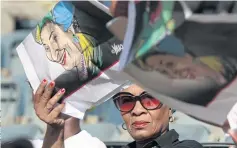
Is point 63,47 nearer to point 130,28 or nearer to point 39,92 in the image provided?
point 39,92

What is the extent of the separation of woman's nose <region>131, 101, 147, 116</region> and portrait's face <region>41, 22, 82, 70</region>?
9.6 inches

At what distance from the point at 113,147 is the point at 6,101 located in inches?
48.2

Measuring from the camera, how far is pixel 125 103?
2.28 metres

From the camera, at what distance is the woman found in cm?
217

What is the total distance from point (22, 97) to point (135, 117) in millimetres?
2571

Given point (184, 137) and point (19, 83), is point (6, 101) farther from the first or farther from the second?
point (184, 137)

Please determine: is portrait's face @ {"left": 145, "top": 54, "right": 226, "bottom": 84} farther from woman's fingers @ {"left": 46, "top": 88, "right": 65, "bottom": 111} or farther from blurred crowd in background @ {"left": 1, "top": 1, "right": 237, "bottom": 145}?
blurred crowd in background @ {"left": 1, "top": 1, "right": 237, "bottom": 145}

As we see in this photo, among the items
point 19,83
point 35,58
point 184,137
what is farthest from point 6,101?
point 35,58

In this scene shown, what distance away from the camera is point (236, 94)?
1703mm

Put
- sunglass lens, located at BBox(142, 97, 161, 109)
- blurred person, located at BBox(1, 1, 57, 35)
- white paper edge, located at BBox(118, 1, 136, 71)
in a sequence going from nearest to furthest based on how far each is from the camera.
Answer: white paper edge, located at BBox(118, 1, 136, 71) → sunglass lens, located at BBox(142, 97, 161, 109) → blurred person, located at BBox(1, 1, 57, 35)

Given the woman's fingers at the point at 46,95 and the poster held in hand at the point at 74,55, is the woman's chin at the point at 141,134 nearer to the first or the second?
the poster held in hand at the point at 74,55

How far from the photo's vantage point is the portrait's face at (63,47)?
2.15 m

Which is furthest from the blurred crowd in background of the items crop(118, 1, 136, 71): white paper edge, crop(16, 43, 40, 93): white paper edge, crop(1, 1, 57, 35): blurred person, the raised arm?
crop(118, 1, 136, 71): white paper edge

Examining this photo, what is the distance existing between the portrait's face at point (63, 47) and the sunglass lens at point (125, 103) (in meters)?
0.21
